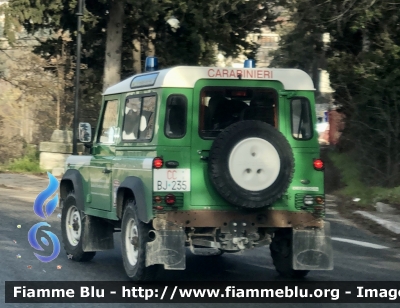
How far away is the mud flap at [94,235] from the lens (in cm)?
1008

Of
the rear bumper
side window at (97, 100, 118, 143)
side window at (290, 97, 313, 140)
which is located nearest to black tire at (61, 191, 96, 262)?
side window at (97, 100, 118, 143)

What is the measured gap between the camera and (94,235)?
1016 cm

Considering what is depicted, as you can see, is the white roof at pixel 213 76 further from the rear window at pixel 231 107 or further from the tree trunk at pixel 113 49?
the tree trunk at pixel 113 49

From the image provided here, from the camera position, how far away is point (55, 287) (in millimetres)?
8594

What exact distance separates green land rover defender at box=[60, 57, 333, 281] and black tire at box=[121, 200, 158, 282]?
0.01m

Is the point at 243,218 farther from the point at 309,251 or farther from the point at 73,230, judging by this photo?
the point at 73,230

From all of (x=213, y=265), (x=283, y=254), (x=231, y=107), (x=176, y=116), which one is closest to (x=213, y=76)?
(x=231, y=107)

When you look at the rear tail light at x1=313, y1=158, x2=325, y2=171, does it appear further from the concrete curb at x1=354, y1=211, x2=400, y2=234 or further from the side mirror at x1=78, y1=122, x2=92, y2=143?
the concrete curb at x1=354, y1=211, x2=400, y2=234

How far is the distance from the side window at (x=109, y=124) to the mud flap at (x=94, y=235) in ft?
3.35

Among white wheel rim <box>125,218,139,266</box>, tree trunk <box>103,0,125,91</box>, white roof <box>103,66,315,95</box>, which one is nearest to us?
white roof <box>103,66,315,95</box>

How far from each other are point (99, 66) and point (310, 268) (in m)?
19.3

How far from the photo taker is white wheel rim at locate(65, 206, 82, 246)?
413 inches

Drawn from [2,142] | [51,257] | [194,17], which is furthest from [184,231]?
[2,142]

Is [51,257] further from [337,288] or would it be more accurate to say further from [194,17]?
[194,17]
